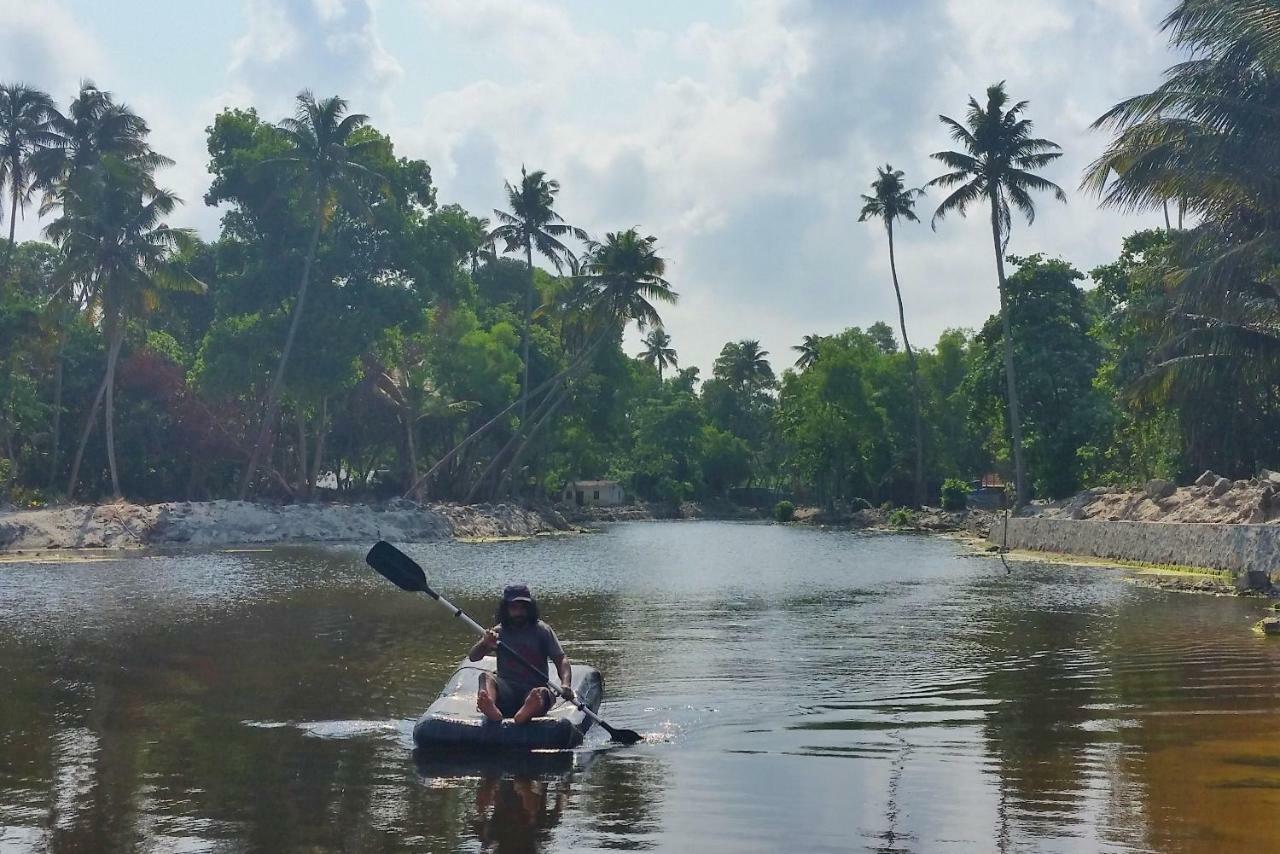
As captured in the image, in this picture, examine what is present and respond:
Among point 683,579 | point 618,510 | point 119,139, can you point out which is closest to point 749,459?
point 618,510

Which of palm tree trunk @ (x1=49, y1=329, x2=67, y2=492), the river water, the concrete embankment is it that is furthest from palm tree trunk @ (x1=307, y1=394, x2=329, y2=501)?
the river water

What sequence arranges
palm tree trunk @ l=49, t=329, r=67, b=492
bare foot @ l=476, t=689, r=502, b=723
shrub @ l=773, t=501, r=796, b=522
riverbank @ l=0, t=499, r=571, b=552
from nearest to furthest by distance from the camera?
bare foot @ l=476, t=689, r=502, b=723 < riverbank @ l=0, t=499, r=571, b=552 < palm tree trunk @ l=49, t=329, r=67, b=492 < shrub @ l=773, t=501, r=796, b=522

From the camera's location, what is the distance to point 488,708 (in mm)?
10883

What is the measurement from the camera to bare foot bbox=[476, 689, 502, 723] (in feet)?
35.6

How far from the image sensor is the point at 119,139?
185ft

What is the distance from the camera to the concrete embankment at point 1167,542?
83.8ft

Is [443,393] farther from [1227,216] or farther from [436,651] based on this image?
[436,651]

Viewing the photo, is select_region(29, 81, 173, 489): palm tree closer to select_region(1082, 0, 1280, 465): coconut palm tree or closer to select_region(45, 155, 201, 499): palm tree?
select_region(45, 155, 201, 499): palm tree

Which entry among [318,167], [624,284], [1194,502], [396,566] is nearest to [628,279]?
[624,284]

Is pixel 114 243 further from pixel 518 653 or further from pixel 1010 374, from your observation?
pixel 518 653

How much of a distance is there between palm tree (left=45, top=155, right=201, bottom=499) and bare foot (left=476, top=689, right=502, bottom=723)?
42240mm

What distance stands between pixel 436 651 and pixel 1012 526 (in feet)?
105

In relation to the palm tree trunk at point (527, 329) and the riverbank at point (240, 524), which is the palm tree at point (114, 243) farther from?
the palm tree trunk at point (527, 329)

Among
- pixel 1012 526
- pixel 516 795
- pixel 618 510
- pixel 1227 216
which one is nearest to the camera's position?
pixel 516 795
